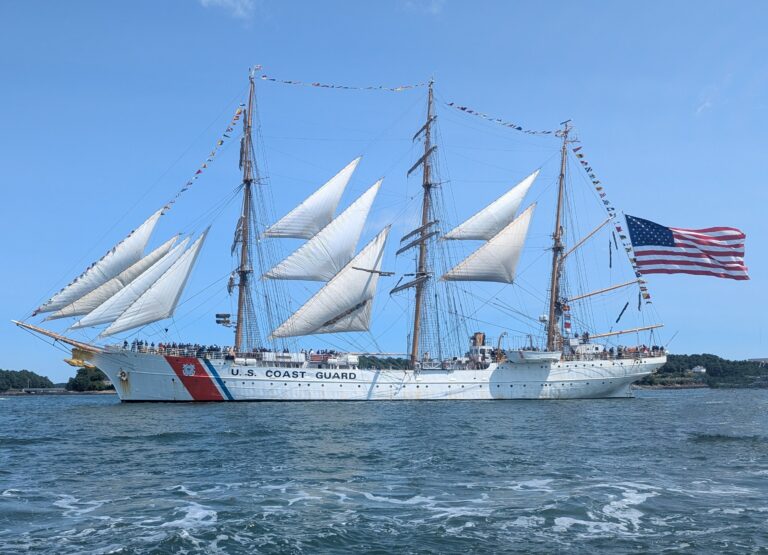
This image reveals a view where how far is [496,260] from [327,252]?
1389cm

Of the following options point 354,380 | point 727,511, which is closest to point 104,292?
point 354,380

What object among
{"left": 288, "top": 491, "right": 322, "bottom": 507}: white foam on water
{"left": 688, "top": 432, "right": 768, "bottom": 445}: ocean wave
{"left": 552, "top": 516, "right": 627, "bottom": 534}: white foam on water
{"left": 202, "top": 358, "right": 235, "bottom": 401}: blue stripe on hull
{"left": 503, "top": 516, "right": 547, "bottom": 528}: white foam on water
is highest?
{"left": 202, "top": 358, "right": 235, "bottom": 401}: blue stripe on hull

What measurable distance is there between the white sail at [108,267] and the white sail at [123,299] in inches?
53.5

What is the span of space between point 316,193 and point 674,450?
3437 cm

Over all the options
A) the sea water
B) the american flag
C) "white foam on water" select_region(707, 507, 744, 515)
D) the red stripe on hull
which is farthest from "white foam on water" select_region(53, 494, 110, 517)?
the american flag

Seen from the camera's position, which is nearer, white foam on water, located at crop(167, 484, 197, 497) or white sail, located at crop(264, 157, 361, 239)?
white foam on water, located at crop(167, 484, 197, 497)

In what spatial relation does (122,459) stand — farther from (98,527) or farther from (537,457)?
(537,457)

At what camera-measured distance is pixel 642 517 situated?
1239 centimetres

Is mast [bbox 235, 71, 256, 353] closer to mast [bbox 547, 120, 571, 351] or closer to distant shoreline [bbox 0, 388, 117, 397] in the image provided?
mast [bbox 547, 120, 571, 351]

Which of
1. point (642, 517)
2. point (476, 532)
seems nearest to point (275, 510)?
point (476, 532)

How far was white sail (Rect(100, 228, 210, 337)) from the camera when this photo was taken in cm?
4131

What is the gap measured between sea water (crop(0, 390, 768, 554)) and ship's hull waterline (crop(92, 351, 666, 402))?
623 inches

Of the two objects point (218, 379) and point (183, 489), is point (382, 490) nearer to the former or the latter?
point (183, 489)

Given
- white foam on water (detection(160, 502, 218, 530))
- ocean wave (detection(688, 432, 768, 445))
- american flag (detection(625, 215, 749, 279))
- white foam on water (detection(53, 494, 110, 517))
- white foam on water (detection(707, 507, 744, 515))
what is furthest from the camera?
american flag (detection(625, 215, 749, 279))
